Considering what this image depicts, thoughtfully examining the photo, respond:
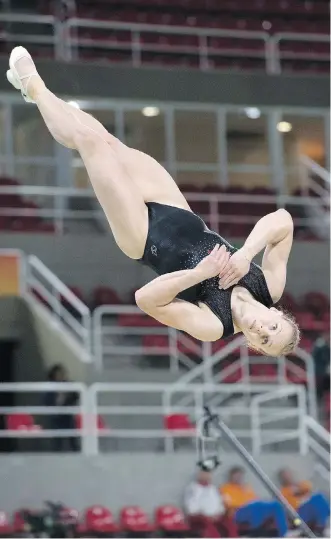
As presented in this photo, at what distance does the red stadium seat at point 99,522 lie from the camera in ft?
31.3

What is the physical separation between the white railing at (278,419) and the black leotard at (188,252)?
5.13m

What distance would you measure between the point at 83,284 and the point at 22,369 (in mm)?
1054

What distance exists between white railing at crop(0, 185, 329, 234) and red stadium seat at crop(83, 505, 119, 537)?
3.98 meters

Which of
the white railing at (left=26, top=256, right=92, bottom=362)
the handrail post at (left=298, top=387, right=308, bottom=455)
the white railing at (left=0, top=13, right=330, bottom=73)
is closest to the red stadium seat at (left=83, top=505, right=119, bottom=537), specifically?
the handrail post at (left=298, top=387, right=308, bottom=455)

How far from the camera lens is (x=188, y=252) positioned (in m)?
5.58

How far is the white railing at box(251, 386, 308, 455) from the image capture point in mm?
10719

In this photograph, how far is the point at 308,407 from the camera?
12.1 metres

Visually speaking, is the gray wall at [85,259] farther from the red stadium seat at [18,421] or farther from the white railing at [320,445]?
the white railing at [320,445]

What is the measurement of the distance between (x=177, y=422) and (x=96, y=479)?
1242 mm

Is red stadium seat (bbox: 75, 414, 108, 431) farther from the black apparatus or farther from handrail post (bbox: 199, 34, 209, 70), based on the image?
handrail post (bbox: 199, 34, 209, 70)

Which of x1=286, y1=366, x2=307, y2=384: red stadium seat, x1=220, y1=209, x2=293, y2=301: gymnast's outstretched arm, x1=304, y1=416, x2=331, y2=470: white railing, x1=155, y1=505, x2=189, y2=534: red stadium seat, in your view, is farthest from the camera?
x1=286, y1=366, x2=307, y2=384: red stadium seat

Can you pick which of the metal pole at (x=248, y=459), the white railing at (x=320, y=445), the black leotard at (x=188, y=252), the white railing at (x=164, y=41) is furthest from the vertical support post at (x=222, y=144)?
the black leotard at (x=188, y=252)

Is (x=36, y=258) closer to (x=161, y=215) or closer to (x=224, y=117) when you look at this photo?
(x=224, y=117)

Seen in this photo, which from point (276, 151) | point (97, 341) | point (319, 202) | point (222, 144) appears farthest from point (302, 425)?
point (222, 144)
